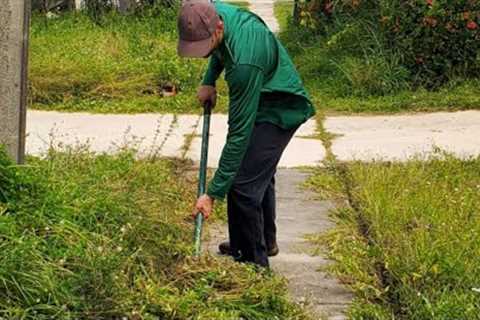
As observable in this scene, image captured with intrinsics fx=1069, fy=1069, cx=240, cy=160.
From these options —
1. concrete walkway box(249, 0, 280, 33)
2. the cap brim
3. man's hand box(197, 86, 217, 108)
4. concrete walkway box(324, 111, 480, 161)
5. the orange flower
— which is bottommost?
concrete walkway box(249, 0, 280, 33)

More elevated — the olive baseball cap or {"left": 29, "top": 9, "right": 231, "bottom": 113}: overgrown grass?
the olive baseball cap

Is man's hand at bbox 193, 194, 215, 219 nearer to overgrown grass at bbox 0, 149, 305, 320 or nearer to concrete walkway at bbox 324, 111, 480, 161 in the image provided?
overgrown grass at bbox 0, 149, 305, 320

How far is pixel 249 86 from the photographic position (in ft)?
14.8

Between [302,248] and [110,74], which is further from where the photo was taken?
[110,74]

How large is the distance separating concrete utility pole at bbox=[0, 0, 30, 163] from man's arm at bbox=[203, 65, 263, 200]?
1268 millimetres

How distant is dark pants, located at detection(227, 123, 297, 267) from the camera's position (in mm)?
4891

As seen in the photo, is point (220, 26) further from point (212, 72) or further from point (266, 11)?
point (266, 11)

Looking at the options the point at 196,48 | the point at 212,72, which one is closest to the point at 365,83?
the point at 212,72

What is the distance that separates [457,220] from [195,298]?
173 centimetres

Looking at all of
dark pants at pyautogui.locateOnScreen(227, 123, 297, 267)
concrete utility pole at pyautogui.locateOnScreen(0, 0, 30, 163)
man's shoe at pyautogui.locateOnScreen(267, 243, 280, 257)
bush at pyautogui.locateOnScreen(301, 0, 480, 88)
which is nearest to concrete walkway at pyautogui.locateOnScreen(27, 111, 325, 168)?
bush at pyautogui.locateOnScreen(301, 0, 480, 88)

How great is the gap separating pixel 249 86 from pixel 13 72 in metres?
1.40

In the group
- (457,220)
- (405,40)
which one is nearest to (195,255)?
(457,220)

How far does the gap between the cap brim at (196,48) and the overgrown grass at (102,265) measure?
0.84 metres

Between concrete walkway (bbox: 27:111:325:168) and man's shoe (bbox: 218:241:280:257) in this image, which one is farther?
concrete walkway (bbox: 27:111:325:168)
